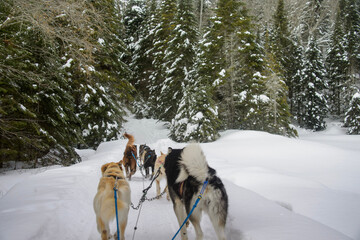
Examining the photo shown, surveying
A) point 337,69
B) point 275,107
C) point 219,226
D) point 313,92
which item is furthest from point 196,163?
point 337,69

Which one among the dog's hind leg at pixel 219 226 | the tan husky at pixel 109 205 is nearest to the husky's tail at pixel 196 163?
the dog's hind leg at pixel 219 226

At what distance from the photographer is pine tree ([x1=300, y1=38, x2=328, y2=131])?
31906mm

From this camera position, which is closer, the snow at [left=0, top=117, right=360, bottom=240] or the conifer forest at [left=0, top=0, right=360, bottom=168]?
the snow at [left=0, top=117, right=360, bottom=240]

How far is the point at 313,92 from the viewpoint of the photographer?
32.3 meters

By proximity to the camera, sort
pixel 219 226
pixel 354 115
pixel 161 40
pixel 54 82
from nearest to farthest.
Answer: pixel 219 226, pixel 54 82, pixel 161 40, pixel 354 115

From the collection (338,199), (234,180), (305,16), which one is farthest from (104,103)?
(305,16)

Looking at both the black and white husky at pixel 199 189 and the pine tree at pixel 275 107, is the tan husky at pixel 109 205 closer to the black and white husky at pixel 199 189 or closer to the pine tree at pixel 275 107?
the black and white husky at pixel 199 189

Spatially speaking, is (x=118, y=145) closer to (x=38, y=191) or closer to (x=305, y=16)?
(x=38, y=191)

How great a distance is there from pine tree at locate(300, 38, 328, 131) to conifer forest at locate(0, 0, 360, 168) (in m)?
0.16

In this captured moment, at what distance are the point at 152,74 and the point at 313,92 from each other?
25.8 m

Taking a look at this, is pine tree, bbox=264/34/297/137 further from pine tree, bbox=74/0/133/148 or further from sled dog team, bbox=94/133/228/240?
sled dog team, bbox=94/133/228/240

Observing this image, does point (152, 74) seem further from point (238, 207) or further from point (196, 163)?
point (196, 163)

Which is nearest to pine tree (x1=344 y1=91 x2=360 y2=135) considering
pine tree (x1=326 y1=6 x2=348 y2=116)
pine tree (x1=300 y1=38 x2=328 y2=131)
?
pine tree (x1=300 y1=38 x2=328 y2=131)

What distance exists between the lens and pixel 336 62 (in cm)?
3403
